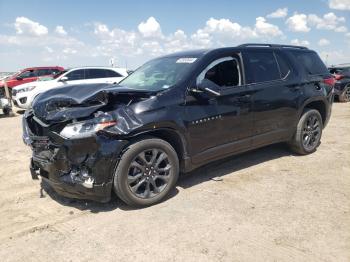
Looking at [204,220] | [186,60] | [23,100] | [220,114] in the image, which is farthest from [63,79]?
[204,220]

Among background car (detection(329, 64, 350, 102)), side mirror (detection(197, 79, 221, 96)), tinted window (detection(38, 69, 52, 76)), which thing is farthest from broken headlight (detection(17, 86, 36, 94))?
background car (detection(329, 64, 350, 102))

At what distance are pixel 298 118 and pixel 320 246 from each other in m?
3.11

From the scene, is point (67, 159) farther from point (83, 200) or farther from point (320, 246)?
point (320, 246)

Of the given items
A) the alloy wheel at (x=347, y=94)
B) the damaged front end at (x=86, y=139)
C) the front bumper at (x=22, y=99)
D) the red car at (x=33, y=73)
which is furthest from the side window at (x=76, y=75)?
the alloy wheel at (x=347, y=94)

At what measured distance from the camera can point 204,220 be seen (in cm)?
379

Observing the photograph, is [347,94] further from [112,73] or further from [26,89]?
[26,89]

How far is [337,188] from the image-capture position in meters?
4.64

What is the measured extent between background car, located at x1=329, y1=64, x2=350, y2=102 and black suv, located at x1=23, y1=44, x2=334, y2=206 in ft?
34.1

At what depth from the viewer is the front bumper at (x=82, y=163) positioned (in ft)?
12.4

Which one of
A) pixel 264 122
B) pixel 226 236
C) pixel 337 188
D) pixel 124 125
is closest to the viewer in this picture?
pixel 226 236

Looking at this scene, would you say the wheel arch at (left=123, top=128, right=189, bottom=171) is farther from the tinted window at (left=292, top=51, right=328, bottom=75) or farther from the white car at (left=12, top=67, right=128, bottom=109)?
the white car at (left=12, top=67, right=128, bottom=109)

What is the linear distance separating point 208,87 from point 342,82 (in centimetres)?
1266

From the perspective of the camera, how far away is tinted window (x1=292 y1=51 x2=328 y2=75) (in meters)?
6.11

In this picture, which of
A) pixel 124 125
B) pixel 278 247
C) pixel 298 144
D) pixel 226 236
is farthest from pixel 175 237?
pixel 298 144
